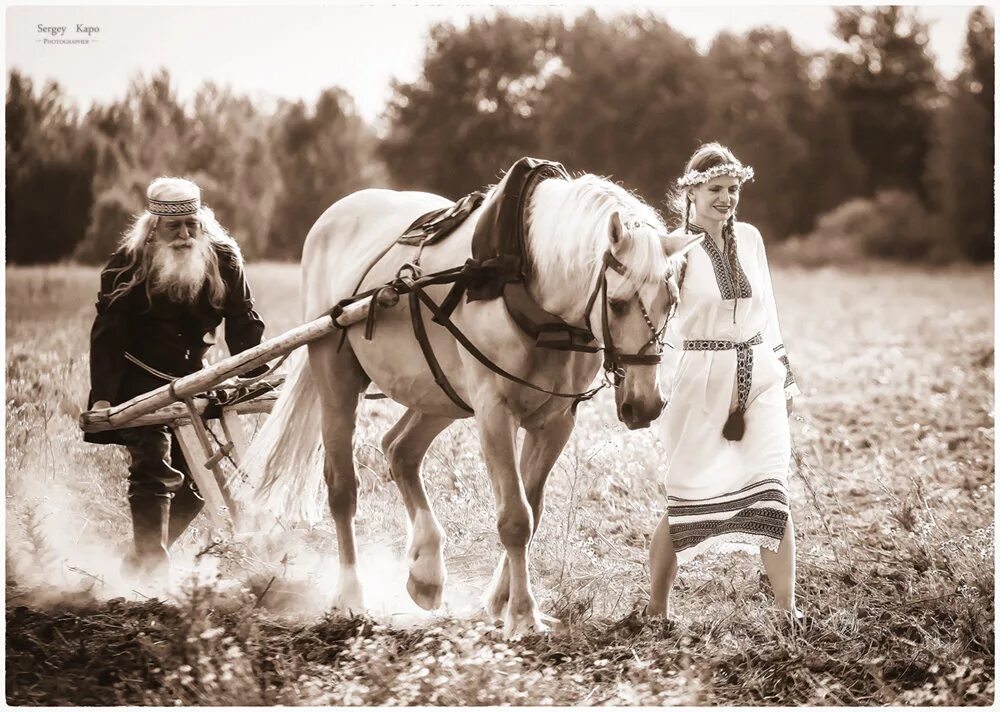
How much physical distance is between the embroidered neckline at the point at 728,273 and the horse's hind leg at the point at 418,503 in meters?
1.46

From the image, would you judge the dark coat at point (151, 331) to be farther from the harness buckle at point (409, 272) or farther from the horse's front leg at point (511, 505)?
the horse's front leg at point (511, 505)

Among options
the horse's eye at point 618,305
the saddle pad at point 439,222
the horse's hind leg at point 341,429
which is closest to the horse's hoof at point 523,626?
the horse's hind leg at point 341,429

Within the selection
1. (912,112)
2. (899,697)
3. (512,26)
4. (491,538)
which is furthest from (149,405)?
(912,112)

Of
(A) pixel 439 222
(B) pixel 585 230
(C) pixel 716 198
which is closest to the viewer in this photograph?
(B) pixel 585 230

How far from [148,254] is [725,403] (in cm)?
246

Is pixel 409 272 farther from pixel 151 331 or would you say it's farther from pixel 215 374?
pixel 151 331

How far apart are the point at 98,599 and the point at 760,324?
2815 millimetres

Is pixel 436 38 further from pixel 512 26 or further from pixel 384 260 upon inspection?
pixel 384 260

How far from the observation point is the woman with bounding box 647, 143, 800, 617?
3.88 meters

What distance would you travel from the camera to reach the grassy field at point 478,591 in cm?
383

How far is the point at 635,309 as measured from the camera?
3.43 meters

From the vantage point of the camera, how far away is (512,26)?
16.5 feet

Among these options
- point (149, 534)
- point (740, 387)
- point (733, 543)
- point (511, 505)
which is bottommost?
point (149, 534)

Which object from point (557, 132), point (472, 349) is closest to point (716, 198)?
point (472, 349)
